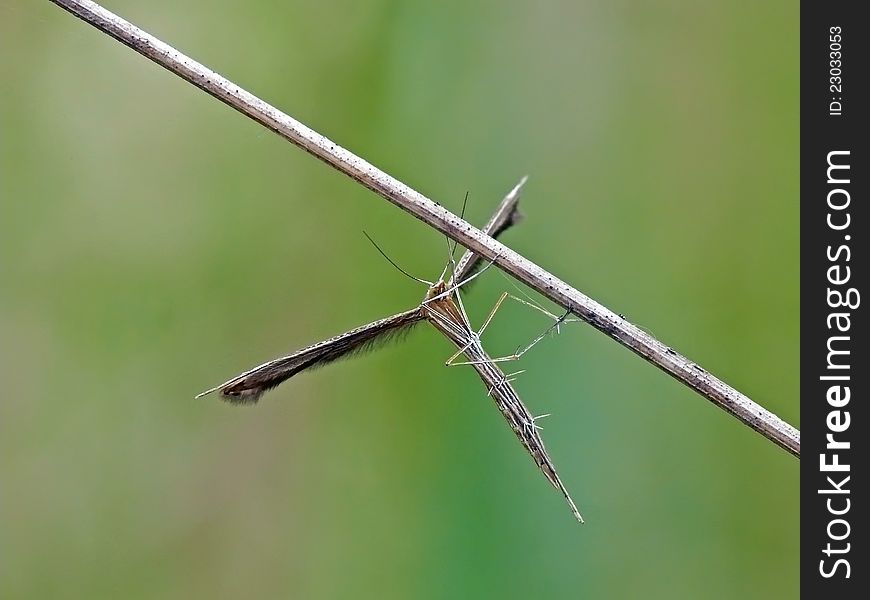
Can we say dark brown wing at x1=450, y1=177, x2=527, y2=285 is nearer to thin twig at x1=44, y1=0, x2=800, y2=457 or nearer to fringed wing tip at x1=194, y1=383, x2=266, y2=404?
thin twig at x1=44, y1=0, x2=800, y2=457

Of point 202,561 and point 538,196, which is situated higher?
point 538,196

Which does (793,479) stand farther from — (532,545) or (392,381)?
(392,381)

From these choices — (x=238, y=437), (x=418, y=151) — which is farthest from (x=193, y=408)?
(x=418, y=151)

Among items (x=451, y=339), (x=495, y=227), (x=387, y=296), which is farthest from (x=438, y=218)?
(x=387, y=296)

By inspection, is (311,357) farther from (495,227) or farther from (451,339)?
(495,227)

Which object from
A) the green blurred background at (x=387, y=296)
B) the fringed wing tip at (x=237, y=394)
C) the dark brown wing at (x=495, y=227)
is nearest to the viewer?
the fringed wing tip at (x=237, y=394)

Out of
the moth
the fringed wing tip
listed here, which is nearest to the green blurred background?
the moth
